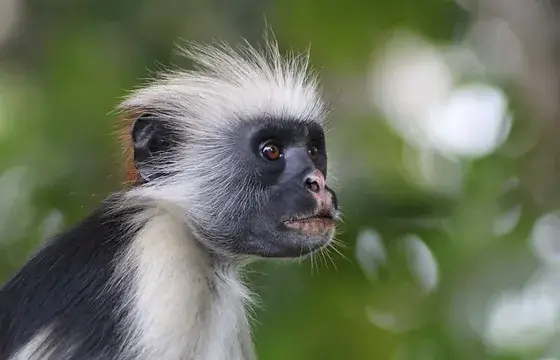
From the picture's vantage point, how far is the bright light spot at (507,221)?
14.3ft

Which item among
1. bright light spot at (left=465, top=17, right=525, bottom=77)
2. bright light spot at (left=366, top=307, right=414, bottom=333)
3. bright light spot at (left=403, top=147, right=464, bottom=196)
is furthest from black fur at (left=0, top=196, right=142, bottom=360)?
bright light spot at (left=465, top=17, right=525, bottom=77)

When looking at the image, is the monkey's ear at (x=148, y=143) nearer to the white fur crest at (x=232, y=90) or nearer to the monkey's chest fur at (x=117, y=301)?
the white fur crest at (x=232, y=90)

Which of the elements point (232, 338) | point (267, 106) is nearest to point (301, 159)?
point (267, 106)

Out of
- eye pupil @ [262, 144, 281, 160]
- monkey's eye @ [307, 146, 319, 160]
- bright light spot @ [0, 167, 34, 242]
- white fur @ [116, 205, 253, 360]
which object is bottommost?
bright light spot @ [0, 167, 34, 242]

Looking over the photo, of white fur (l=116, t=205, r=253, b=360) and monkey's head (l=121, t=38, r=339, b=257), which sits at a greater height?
monkey's head (l=121, t=38, r=339, b=257)

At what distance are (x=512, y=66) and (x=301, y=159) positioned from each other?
Result: 2162mm

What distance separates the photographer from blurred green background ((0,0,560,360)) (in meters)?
4.18

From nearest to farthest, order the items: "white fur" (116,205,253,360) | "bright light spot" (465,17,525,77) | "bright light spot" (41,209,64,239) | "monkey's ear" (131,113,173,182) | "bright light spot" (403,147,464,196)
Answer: "white fur" (116,205,253,360)
"monkey's ear" (131,113,173,182)
"bright light spot" (41,209,64,239)
"bright light spot" (403,147,464,196)
"bright light spot" (465,17,525,77)

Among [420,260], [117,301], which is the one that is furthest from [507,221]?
[117,301]

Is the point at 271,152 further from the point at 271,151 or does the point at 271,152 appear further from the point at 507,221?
→ the point at 507,221

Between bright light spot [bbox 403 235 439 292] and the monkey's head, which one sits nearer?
the monkey's head

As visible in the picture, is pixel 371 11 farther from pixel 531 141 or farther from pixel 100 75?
pixel 100 75

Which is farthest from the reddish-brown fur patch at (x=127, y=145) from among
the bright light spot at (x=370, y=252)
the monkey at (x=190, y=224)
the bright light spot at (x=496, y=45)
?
the bright light spot at (x=496, y=45)

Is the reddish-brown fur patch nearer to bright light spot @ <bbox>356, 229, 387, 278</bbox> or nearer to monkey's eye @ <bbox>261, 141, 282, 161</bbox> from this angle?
monkey's eye @ <bbox>261, 141, 282, 161</bbox>
